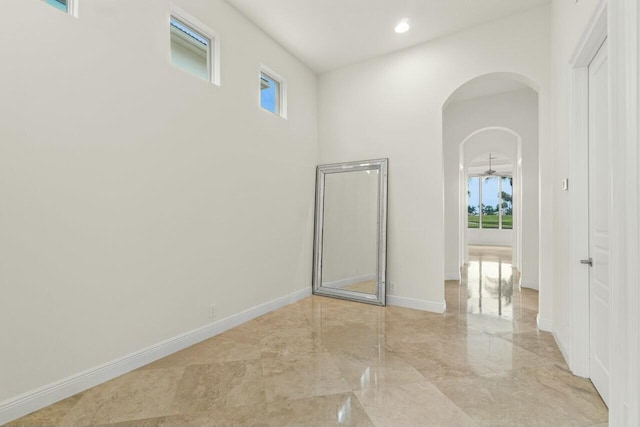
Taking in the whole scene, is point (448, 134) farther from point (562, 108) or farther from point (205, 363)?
point (205, 363)

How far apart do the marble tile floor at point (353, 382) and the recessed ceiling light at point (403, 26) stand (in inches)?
136

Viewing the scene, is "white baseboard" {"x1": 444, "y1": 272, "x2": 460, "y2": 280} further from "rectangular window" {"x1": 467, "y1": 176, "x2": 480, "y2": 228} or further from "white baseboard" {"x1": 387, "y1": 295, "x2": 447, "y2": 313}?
"rectangular window" {"x1": 467, "y1": 176, "x2": 480, "y2": 228}

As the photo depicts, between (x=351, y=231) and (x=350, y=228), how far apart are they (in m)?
0.05

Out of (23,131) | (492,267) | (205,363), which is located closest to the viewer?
(23,131)

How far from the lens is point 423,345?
287 cm

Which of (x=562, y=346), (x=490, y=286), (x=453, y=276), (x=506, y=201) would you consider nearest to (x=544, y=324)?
(x=562, y=346)

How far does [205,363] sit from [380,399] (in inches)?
57.0

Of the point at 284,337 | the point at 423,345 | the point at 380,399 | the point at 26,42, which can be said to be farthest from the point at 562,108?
the point at 26,42

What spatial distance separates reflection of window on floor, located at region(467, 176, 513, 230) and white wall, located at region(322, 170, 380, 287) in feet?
30.3

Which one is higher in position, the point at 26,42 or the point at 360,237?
the point at 26,42

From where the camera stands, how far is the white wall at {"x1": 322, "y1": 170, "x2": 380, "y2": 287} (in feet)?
14.1

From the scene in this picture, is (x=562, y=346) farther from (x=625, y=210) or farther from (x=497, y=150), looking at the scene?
(x=497, y=150)

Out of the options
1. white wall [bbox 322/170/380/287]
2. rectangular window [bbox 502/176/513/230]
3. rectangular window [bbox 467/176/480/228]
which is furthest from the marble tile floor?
rectangular window [bbox 467/176/480/228]

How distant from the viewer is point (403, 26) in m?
3.60
